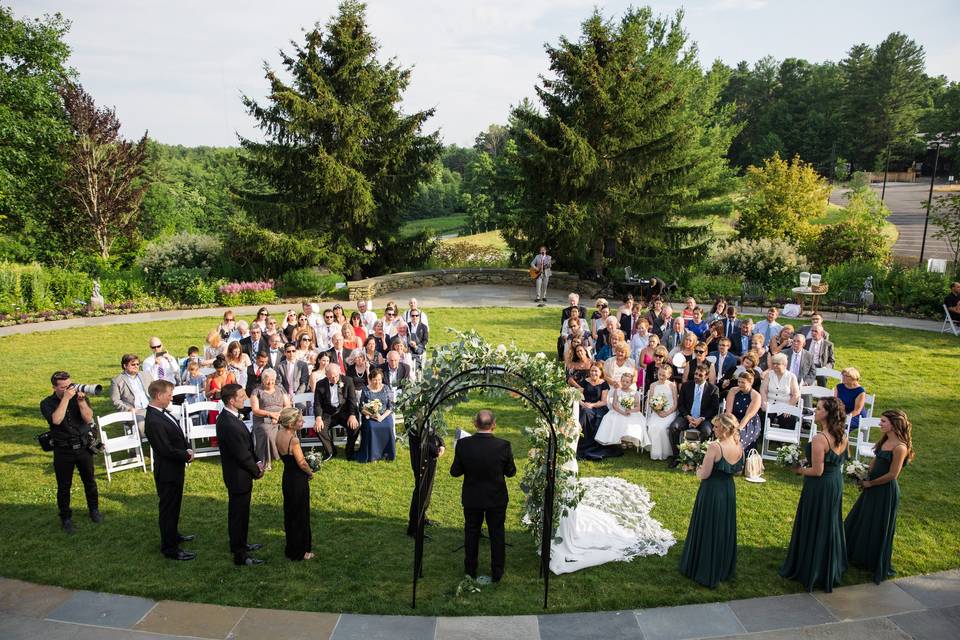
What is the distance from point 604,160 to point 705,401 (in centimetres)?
1549

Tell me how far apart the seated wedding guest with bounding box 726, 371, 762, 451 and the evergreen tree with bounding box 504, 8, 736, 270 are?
14.2m

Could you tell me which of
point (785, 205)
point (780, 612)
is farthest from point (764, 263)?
point (780, 612)

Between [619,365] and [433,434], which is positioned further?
[619,365]

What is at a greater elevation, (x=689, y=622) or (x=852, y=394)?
(x=852, y=394)

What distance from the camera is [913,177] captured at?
239 ft

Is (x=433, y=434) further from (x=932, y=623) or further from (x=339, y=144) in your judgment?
(x=339, y=144)

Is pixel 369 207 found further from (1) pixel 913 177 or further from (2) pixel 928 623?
(1) pixel 913 177

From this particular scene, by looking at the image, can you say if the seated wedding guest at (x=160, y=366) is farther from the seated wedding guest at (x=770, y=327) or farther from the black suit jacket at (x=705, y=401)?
the seated wedding guest at (x=770, y=327)

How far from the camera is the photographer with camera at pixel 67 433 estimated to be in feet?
23.9

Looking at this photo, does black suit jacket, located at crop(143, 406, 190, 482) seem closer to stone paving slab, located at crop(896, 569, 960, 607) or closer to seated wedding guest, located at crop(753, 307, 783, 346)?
stone paving slab, located at crop(896, 569, 960, 607)

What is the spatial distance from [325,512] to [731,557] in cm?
470

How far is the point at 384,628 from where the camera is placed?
232 inches

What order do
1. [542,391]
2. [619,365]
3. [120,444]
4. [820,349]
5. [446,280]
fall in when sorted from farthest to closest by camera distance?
[446,280] < [820,349] < [619,365] < [120,444] < [542,391]

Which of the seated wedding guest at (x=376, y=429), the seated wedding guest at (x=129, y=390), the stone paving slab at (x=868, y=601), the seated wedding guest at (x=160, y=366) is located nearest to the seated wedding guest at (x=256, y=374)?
the seated wedding guest at (x=160, y=366)
